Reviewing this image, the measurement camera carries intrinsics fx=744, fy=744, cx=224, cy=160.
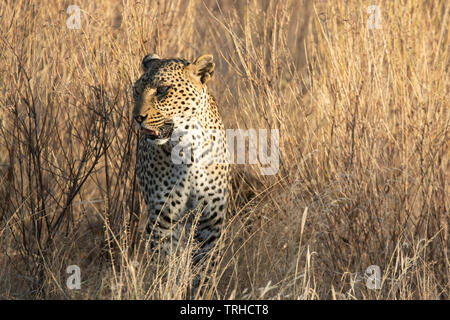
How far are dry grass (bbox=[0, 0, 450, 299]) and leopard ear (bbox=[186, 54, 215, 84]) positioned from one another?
0.46 meters

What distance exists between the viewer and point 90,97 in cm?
496

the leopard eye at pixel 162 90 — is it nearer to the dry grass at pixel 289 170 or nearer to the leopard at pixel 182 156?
the leopard at pixel 182 156

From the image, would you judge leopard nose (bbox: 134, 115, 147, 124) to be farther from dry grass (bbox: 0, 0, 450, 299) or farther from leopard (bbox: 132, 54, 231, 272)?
dry grass (bbox: 0, 0, 450, 299)

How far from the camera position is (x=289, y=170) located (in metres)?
5.16

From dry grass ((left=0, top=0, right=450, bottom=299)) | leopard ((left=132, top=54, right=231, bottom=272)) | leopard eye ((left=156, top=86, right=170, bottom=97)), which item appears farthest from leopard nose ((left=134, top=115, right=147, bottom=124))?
dry grass ((left=0, top=0, right=450, bottom=299))

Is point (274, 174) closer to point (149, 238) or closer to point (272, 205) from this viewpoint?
point (272, 205)

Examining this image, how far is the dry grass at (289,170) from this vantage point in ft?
14.6

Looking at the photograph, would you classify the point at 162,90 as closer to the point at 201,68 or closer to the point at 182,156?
the point at 201,68

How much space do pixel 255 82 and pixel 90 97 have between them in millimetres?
1141

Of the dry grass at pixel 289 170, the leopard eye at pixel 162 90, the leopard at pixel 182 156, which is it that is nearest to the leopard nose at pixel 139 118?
the leopard at pixel 182 156

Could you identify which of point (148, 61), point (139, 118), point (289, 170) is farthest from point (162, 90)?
point (289, 170)

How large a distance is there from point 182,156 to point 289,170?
2.94ft

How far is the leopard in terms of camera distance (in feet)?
14.5
